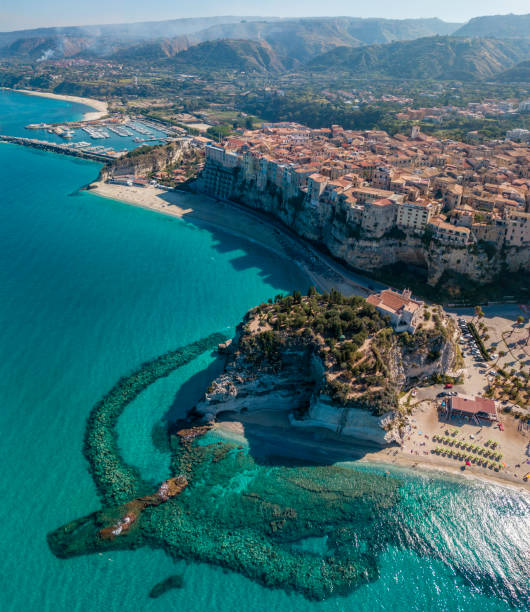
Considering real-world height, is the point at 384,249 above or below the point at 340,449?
above

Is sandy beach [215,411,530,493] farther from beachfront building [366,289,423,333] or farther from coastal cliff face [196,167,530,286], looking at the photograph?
coastal cliff face [196,167,530,286]

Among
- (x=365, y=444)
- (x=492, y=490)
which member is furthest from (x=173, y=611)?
(x=492, y=490)

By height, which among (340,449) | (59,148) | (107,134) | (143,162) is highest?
(107,134)

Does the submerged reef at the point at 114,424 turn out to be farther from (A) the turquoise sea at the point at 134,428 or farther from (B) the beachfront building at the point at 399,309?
(B) the beachfront building at the point at 399,309

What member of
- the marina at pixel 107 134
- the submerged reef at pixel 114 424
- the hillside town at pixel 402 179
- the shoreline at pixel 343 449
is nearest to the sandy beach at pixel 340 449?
the shoreline at pixel 343 449

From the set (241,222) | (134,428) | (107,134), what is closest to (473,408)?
(134,428)

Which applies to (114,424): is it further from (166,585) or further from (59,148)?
(59,148)
